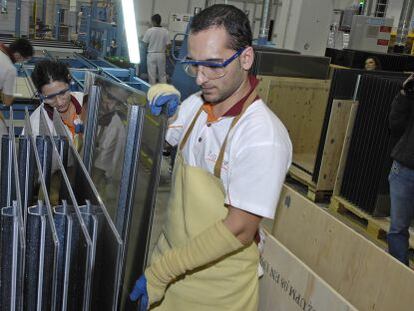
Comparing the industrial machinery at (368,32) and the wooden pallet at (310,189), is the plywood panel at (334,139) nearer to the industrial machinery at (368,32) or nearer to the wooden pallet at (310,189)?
the wooden pallet at (310,189)

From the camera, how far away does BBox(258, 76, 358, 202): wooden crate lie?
4.59 metres

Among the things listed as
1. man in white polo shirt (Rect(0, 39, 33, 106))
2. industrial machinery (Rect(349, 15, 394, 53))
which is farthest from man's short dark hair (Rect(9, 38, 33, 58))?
industrial machinery (Rect(349, 15, 394, 53))

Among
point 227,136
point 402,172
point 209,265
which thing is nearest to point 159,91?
point 227,136

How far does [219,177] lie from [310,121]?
4312 mm

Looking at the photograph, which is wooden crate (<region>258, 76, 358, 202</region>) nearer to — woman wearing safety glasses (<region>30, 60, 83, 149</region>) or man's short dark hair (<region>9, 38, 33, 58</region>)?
man's short dark hair (<region>9, 38, 33, 58</region>)

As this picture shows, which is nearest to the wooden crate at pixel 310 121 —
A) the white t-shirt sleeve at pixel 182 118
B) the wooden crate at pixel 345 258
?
the wooden crate at pixel 345 258

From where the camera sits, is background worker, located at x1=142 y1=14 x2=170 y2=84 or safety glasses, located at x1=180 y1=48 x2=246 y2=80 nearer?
safety glasses, located at x1=180 y1=48 x2=246 y2=80

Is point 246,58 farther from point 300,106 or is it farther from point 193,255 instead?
point 300,106

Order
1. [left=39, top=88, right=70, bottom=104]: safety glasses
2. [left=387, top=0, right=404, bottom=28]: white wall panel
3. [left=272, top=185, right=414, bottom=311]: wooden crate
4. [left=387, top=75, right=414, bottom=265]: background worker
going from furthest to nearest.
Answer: [left=387, top=0, right=404, bottom=28]: white wall panel, [left=387, top=75, right=414, bottom=265]: background worker, [left=39, top=88, right=70, bottom=104]: safety glasses, [left=272, top=185, right=414, bottom=311]: wooden crate

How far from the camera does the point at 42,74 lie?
2.55 meters

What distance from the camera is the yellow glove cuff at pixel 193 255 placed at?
4.38ft

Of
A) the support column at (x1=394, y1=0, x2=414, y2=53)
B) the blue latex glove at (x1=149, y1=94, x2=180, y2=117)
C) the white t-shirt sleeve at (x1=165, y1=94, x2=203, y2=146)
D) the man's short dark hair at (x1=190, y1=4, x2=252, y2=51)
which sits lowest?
the white t-shirt sleeve at (x1=165, y1=94, x2=203, y2=146)

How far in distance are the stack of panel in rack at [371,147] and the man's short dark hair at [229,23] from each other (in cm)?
307

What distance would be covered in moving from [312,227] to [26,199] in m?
Result: 1.62
